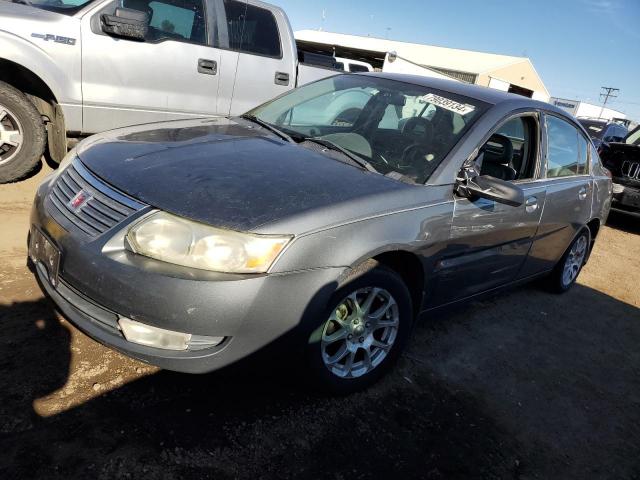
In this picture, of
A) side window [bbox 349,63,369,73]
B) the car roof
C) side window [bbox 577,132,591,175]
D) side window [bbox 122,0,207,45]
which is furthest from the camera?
side window [bbox 349,63,369,73]

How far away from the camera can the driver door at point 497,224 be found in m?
2.98

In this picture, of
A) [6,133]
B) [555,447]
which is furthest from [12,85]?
[555,447]

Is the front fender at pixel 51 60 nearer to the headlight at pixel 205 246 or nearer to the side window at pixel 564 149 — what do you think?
the headlight at pixel 205 246

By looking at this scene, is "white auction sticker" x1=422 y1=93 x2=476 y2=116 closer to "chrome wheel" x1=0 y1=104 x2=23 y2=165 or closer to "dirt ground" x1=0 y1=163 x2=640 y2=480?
"dirt ground" x1=0 y1=163 x2=640 y2=480

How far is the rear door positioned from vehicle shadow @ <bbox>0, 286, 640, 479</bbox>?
92 centimetres

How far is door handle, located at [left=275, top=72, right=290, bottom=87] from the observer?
5.93 m

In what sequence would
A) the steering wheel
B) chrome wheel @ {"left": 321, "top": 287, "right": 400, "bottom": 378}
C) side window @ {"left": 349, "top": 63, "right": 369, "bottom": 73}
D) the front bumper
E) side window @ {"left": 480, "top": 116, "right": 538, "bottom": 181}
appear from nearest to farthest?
the front bumper → chrome wheel @ {"left": 321, "top": 287, "right": 400, "bottom": 378} → the steering wheel → side window @ {"left": 480, "top": 116, "right": 538, "bottom": 181} → side window @ {"left": 349, "top": 63, "right": 369, "bottom": 73}

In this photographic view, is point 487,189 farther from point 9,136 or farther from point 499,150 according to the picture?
point 9,136

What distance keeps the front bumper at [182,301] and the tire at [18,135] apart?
2.79m

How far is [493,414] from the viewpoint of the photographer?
9.38 feet

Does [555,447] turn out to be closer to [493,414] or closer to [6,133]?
[493,414]

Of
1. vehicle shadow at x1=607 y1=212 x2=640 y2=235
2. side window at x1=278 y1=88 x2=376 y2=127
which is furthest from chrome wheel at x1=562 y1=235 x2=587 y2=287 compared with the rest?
vehicle shadow at x1=607 y1=212 x2=640 y2=235

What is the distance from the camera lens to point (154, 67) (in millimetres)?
5012

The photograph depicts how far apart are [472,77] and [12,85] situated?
39570 mm
